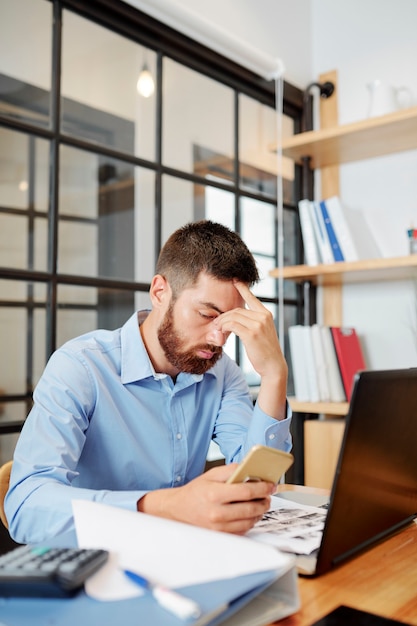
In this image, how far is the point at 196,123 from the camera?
8.09 feet

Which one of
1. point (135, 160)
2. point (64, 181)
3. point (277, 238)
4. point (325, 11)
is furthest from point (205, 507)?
point (325, 11)

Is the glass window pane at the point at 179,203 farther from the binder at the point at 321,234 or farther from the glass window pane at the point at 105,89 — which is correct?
the binder at the point at 321,234

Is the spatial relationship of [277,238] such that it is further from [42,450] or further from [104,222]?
[42,450]

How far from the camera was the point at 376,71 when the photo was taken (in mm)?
2832

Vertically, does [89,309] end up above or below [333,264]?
below

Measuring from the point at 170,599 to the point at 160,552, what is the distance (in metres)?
0.08

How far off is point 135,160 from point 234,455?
1.17 meters

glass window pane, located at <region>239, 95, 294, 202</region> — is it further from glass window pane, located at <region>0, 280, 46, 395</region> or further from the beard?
the beard

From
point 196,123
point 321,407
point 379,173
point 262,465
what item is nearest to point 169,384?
point 262,465

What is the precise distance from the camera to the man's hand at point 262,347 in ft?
4.41

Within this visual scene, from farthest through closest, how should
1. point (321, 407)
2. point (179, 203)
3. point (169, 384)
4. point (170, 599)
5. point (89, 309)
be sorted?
point (321, 407) → point (179, 203) → point (89, 309) → point (169, 384) → point (170, 599)

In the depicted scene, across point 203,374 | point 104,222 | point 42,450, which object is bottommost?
point 42,450

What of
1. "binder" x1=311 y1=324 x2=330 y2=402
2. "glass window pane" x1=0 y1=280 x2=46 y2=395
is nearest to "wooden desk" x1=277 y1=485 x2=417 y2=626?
"glass window pane" x1=0 y1=280 x2=46 y2=395

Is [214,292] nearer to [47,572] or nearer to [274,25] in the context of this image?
[47,572]
